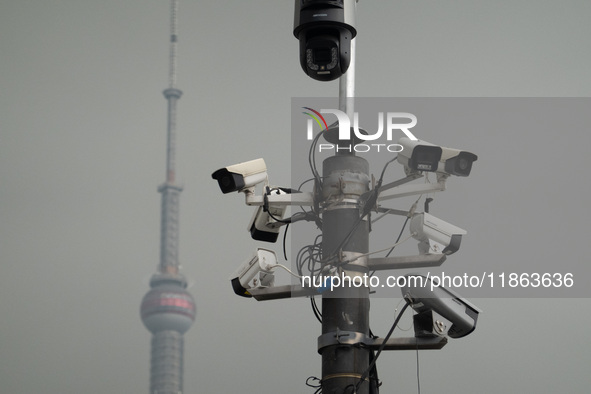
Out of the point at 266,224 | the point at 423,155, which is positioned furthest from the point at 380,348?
the point at 266,224

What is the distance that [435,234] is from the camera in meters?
17.0

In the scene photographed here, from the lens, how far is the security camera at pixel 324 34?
16594mm

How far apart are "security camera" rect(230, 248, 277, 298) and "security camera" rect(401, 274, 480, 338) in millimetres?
2130

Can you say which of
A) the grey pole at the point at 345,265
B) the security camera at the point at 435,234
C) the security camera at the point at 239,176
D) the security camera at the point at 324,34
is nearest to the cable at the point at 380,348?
the grey pole at the point at 345,265

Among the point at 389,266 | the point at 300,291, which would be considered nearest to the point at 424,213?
the point at 389,266

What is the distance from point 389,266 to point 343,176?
1596 mm

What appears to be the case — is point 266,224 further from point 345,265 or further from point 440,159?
point 440,159

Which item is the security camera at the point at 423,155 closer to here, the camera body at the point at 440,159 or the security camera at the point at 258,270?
the camera body at the point at 440,159

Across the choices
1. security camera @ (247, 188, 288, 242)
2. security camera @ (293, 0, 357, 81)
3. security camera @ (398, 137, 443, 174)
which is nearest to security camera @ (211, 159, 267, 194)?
Answer: security camera @ (247, 188, 288, 242)

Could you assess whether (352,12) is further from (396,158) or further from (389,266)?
(389,266)

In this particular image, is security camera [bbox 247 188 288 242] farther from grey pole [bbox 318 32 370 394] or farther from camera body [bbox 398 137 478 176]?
camera body [bbox 398 137 478 176]

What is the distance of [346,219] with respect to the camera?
17.9m

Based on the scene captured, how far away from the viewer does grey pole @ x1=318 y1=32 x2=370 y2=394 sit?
17094 mm

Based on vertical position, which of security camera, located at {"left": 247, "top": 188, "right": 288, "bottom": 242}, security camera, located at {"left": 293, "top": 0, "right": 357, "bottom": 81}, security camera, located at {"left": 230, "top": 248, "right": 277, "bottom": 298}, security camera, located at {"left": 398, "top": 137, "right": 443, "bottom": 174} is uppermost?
security camera, located at {"left": 293, "top": 0, "right": 357, "bottom": 81}
